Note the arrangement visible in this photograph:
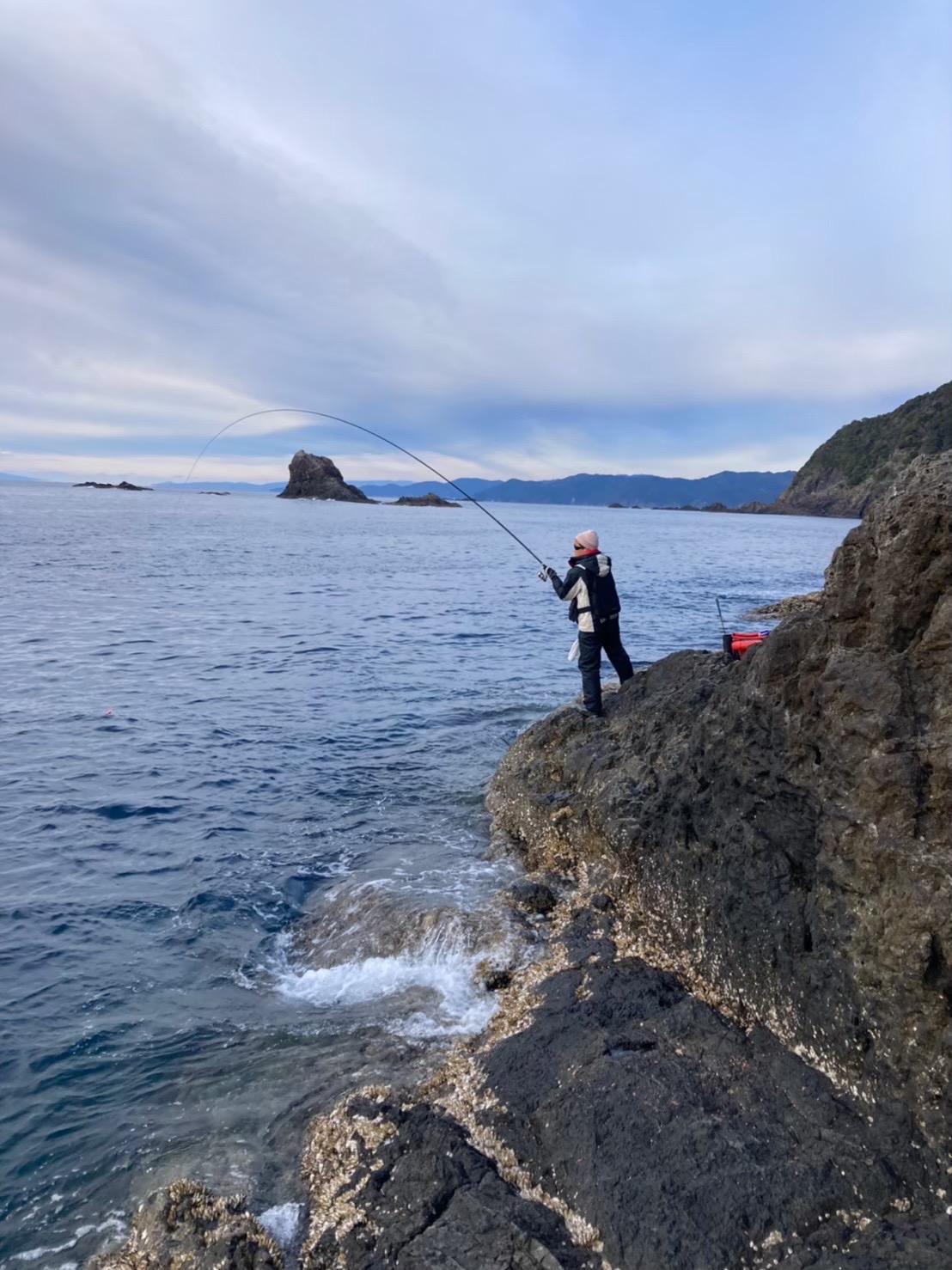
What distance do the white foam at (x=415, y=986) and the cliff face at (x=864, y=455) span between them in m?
102

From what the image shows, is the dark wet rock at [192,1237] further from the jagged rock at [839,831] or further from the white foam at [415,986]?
the jagged rock at [839,831]

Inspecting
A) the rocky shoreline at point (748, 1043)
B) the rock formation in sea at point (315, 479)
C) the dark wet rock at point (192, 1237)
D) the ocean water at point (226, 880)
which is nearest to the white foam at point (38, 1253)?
the ocean water at point (226, 880)

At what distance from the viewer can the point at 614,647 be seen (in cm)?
1063

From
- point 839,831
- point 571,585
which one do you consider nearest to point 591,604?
point 571,585

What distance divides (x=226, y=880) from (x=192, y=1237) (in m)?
5.09

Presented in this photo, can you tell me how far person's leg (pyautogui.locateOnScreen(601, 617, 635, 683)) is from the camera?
10.4 m

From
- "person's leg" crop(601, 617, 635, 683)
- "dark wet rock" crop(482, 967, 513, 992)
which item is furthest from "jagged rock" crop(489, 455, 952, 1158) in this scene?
"person's leg" crop(601, 617, 635, 683)

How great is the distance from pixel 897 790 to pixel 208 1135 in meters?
5.07

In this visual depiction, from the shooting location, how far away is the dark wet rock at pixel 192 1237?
3.96m

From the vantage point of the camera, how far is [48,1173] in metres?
5.00

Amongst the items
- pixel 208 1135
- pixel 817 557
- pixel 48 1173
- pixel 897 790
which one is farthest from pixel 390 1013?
pixel 817 557

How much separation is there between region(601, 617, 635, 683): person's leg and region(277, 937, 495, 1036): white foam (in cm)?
480

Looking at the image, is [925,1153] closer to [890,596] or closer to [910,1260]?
[910,1260]

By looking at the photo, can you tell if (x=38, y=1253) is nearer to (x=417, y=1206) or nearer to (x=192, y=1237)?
(x=192, y=1237)
